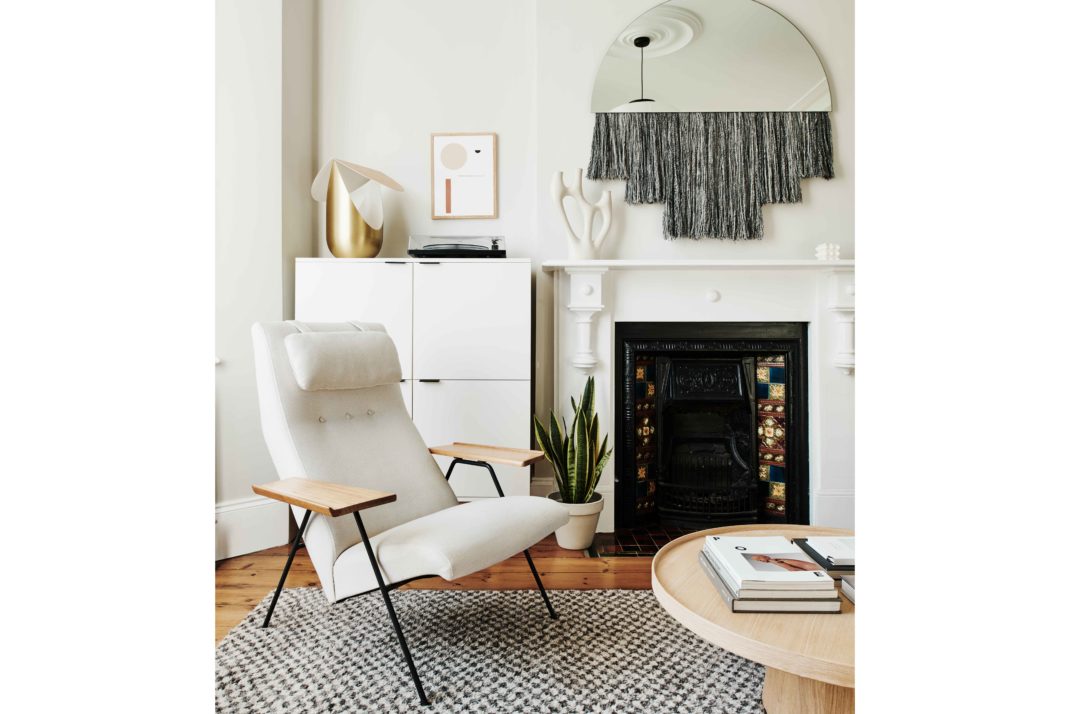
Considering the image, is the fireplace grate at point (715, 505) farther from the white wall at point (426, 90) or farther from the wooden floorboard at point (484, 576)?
the white wall at point (426, 90)

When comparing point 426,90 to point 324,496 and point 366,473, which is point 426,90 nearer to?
point 366,473

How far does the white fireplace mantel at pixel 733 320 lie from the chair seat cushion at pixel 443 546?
4.24 ft

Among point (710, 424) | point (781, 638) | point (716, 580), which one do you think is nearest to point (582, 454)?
point (710, 424)

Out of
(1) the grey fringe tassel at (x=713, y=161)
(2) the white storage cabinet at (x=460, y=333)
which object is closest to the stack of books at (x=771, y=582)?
(2) the white storage cabinet at (x=460, y=333)

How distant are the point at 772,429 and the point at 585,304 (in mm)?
1250

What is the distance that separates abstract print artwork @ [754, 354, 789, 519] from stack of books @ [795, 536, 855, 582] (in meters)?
1.64

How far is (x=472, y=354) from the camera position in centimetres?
301

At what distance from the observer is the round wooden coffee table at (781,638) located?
1.11 metres

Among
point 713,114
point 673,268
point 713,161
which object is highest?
point 713,114

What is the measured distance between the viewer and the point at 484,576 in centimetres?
254

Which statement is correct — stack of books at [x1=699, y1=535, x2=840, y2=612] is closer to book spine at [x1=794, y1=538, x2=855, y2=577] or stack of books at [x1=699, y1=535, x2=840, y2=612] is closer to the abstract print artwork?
book spine at [x1=794, y1=538, x2=855, y2=577]
